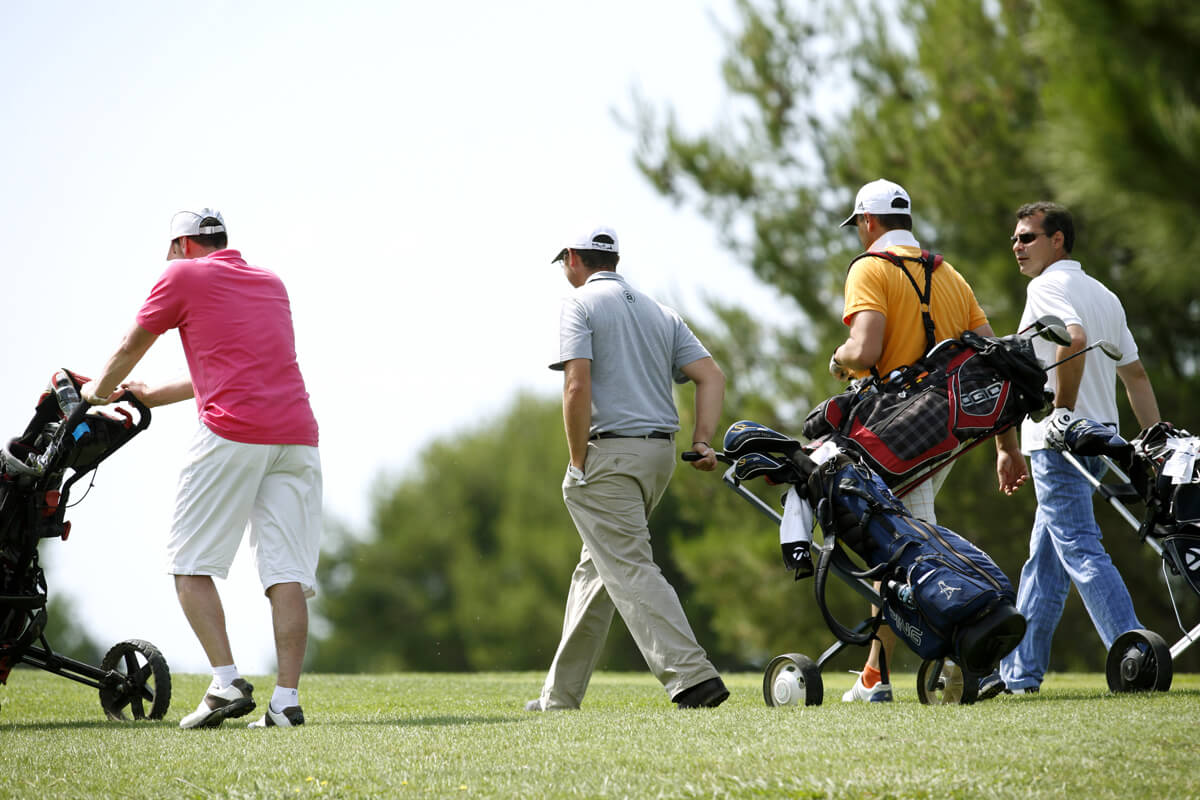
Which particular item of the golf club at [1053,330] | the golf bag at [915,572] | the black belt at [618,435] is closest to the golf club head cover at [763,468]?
the golf bag at [915,572]

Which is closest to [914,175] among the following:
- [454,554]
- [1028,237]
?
[1028,237]

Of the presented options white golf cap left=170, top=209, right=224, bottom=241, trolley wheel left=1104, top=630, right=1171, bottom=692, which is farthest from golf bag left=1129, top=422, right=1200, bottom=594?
white golf cap left=170, top=209, right=224, bottom=241

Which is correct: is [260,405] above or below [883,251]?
below

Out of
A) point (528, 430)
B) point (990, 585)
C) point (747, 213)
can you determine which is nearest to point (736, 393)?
point (747, 213)

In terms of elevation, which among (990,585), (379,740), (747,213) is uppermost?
(747,213)

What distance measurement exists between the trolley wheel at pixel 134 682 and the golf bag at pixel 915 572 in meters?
2.90

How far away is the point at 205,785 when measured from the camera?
12.3 feet

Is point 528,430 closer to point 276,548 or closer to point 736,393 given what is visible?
point 736,393

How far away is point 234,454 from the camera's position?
5230 mm

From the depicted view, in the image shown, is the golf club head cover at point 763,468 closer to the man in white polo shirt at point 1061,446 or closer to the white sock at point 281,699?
the man in white polo shirt at point 1061,446

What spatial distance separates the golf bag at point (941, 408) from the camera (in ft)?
16.6

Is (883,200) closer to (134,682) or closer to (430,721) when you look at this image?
(430,721)

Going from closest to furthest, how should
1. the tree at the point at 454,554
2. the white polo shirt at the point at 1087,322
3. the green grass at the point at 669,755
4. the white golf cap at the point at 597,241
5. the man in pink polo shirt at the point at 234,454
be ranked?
the green grass at the point at 669,755
the man in pink polo shirt at the point at 234,454
the white golf cap at the point at 597,241
the white polo shirt at the point at 1087,322
the tree at the point at 454,554

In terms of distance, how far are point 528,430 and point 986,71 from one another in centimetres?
3777
